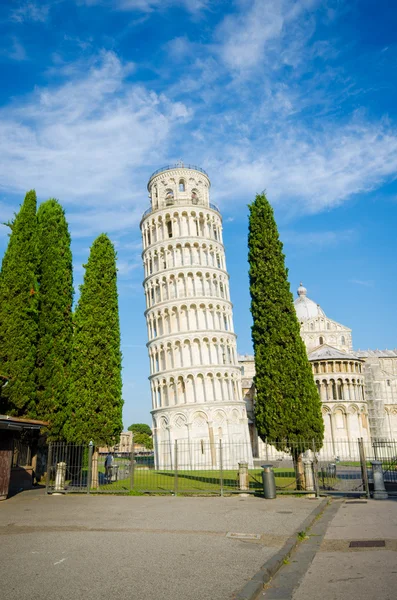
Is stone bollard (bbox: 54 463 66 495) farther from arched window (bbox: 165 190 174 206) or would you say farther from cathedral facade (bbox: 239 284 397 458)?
A: arched window (bbox: 165 190 174 206)

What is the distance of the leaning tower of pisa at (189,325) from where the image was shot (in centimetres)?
4716

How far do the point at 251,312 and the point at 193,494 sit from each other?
936 centimetres

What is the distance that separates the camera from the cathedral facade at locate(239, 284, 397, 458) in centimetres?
5906

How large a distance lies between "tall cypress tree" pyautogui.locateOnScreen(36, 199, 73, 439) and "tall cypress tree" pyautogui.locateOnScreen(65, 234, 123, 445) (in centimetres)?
70

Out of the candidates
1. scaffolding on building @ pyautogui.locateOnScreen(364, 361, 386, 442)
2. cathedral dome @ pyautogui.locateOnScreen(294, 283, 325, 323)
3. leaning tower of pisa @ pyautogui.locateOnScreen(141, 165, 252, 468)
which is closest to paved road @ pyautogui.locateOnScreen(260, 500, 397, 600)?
leaning tower of pisa @ pyautogui.locateOnScreen(141, 165, 252, 468)

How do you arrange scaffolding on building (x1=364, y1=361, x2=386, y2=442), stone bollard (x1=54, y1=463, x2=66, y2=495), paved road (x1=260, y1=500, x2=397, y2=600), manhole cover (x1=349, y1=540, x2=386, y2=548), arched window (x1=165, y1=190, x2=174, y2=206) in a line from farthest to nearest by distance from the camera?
scaffolding on building (x1=364, y1=361, x2=386, y2=442) < arched window (x1=165, y1=190, x2=174, y2=206) < stone bollard (x1=54, y1=463, x2=66, y2=495) < manhole cover (x1=349, y1=540, x2=386, y2=548) < paved road (x1=260, y1=500, x2=397, y2=600)

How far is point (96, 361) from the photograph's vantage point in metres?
25.3

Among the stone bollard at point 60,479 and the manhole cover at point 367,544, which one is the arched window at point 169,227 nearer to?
the stone bollard at point 60,479

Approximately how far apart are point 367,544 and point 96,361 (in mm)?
18643

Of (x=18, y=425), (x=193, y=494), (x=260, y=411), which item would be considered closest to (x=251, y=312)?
(x=260, y=411)

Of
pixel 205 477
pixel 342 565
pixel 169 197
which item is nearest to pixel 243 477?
pixel 205 477

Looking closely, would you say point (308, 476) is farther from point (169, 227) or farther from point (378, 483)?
point (169, 227)

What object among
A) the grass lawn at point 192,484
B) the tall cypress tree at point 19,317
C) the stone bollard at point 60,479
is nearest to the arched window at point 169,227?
the tall cypress tree at point 19,317

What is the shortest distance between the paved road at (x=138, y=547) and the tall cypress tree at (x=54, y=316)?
851 cm
